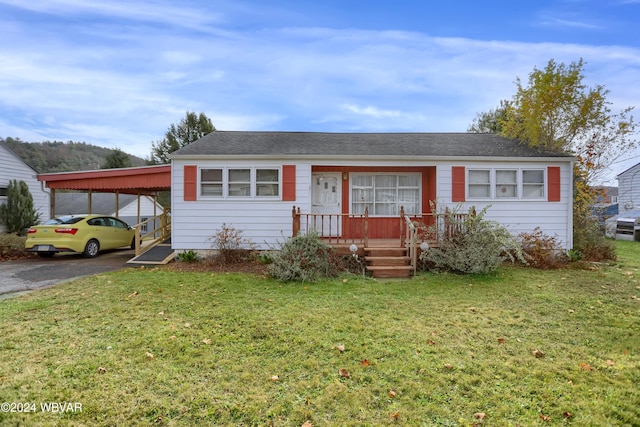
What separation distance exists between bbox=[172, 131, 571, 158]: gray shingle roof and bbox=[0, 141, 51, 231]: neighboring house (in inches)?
402

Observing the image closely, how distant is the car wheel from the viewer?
33.4 ft

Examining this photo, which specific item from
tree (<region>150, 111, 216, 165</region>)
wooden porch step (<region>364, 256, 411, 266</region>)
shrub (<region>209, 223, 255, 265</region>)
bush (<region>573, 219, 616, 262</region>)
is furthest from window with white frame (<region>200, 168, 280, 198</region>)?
tree (<region>150, 111, 216, 165</region>)

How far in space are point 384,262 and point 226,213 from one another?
15.9ft

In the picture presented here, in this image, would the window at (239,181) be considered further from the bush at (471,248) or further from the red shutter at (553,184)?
the red shutter at (553,184)

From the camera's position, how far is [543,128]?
33.7 ft

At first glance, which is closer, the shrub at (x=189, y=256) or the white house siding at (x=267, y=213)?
the shrub at (x=189, y=256)

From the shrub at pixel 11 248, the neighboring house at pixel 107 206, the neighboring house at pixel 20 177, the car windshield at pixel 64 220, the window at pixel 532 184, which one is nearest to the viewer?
the window at pixel 532 184

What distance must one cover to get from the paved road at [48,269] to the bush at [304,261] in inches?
190

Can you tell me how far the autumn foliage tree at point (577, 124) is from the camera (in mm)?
9844

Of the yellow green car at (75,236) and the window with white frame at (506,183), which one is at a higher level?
the window with white frame at (506,183)

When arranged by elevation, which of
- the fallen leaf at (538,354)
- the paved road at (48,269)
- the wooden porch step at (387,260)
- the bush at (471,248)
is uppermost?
the bush at (471,248)

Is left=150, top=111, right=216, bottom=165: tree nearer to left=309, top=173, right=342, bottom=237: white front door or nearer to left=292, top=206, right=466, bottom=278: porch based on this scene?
left=309, top=173, right=342, bottom=237: white front door

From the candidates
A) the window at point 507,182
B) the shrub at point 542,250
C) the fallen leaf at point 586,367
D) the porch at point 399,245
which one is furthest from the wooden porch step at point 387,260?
the fallen leaf at point 586,367

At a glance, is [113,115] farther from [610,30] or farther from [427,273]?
[610,30]
